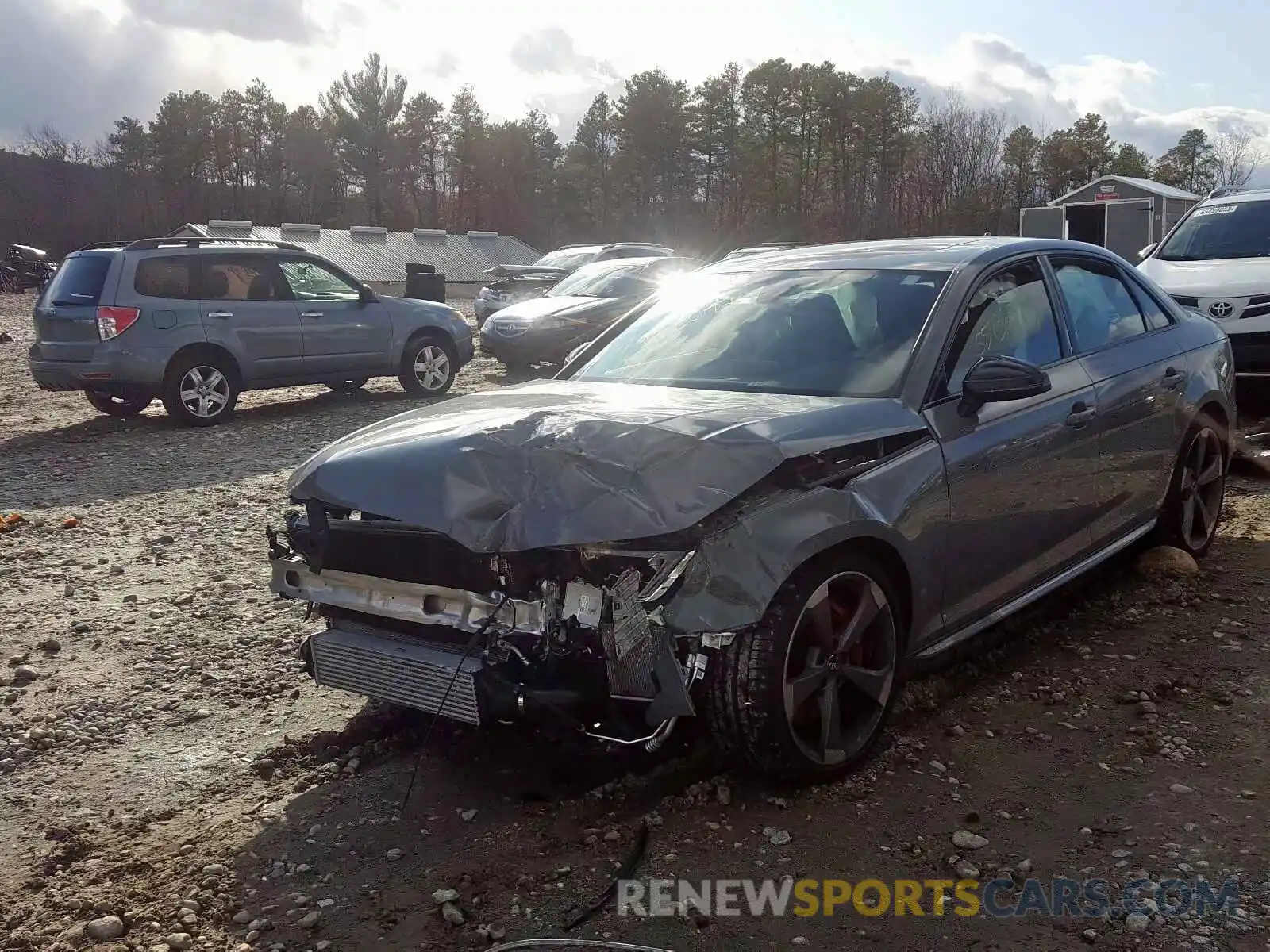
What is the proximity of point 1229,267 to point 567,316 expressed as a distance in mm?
7965

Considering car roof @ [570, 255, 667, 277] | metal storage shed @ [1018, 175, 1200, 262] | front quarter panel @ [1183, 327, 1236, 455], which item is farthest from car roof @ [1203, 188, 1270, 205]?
metal storage shed @ [1018, 175, 1200, 262]

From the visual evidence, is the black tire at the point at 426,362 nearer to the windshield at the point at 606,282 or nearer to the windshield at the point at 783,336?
the windshield at the point at 606,282

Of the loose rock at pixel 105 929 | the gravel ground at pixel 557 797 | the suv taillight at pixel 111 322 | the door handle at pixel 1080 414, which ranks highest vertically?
the suv taillight at pixel 111 322

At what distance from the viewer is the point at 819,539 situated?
327 centimetres

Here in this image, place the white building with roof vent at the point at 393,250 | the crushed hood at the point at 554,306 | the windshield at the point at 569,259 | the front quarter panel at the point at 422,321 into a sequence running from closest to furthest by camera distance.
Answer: the front quarter panel at the point at 422,321 → the crushed hood at the point at 554,306 → the windshield at the point at 569,259 → the white building with roof vent at the point at 393,250

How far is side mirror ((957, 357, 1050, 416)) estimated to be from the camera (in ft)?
12.6

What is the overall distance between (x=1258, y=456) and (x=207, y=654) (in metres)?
6.89

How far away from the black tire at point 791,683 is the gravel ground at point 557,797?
0.48ft

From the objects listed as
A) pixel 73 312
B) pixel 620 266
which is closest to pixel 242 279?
pixel 73 312

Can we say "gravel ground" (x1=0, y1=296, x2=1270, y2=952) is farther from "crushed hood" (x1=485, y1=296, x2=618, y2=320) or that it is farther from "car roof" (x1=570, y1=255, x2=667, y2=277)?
"car roof" (x1=570, y1=255, x2=667, y2=277)

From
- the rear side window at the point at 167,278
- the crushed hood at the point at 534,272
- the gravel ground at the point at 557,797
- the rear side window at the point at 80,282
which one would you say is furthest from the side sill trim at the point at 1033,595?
the crushed hood at the point at 534,272

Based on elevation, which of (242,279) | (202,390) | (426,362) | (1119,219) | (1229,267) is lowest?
(202,390)

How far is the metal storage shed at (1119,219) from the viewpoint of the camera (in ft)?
104

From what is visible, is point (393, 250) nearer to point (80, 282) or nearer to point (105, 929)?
point (80, 282)
